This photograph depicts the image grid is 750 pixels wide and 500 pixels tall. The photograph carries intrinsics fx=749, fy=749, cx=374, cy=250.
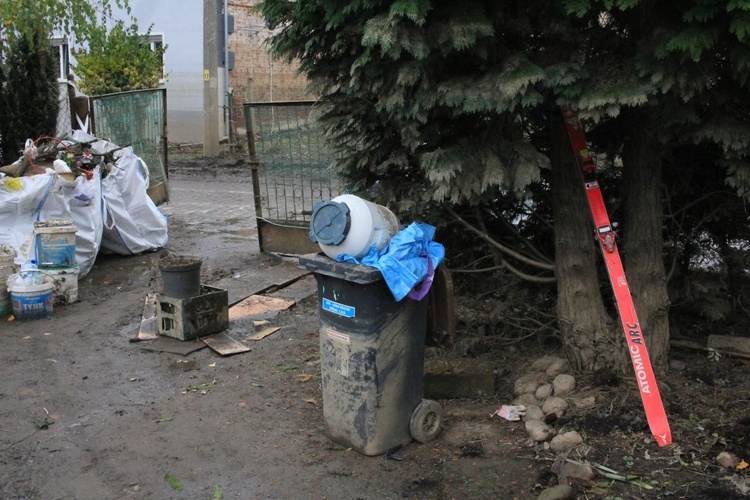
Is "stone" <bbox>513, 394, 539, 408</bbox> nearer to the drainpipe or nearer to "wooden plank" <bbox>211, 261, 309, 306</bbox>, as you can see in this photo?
"wooden plank" <bbox>211, 261, 309, 306</bbox>

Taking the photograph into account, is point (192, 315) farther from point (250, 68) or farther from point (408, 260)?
point (250, 68)

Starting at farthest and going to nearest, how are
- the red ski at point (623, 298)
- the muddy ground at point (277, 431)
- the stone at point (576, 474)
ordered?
the red ski at point (623, 298) → the muddy ground at point (277, 431) → the stone at point (576, 474)

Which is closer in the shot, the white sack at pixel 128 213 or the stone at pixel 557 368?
the stone at pixel 557 368

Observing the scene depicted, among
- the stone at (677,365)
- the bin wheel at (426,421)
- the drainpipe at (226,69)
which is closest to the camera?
the bin wheel at (426,421)

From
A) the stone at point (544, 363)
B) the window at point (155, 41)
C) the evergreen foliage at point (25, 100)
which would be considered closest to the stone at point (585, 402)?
the stone at point (544, 363)

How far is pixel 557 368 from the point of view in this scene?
4648 millimetres

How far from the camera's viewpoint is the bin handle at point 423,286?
3.93m

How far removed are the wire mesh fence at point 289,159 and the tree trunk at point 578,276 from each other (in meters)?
3.85

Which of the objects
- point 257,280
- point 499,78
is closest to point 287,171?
point 257,280

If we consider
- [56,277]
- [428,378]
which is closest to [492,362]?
[428,378]

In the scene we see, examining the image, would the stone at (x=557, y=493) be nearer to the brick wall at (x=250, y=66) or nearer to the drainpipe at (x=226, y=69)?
the drainpipe at (x=226, y=69)

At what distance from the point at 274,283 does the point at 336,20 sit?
3.96 meters

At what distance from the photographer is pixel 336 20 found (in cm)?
396

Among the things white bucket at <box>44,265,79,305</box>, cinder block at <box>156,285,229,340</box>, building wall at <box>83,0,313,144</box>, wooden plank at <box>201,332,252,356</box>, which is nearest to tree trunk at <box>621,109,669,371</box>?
wooden plank at <box>201,332,252,356</box>
